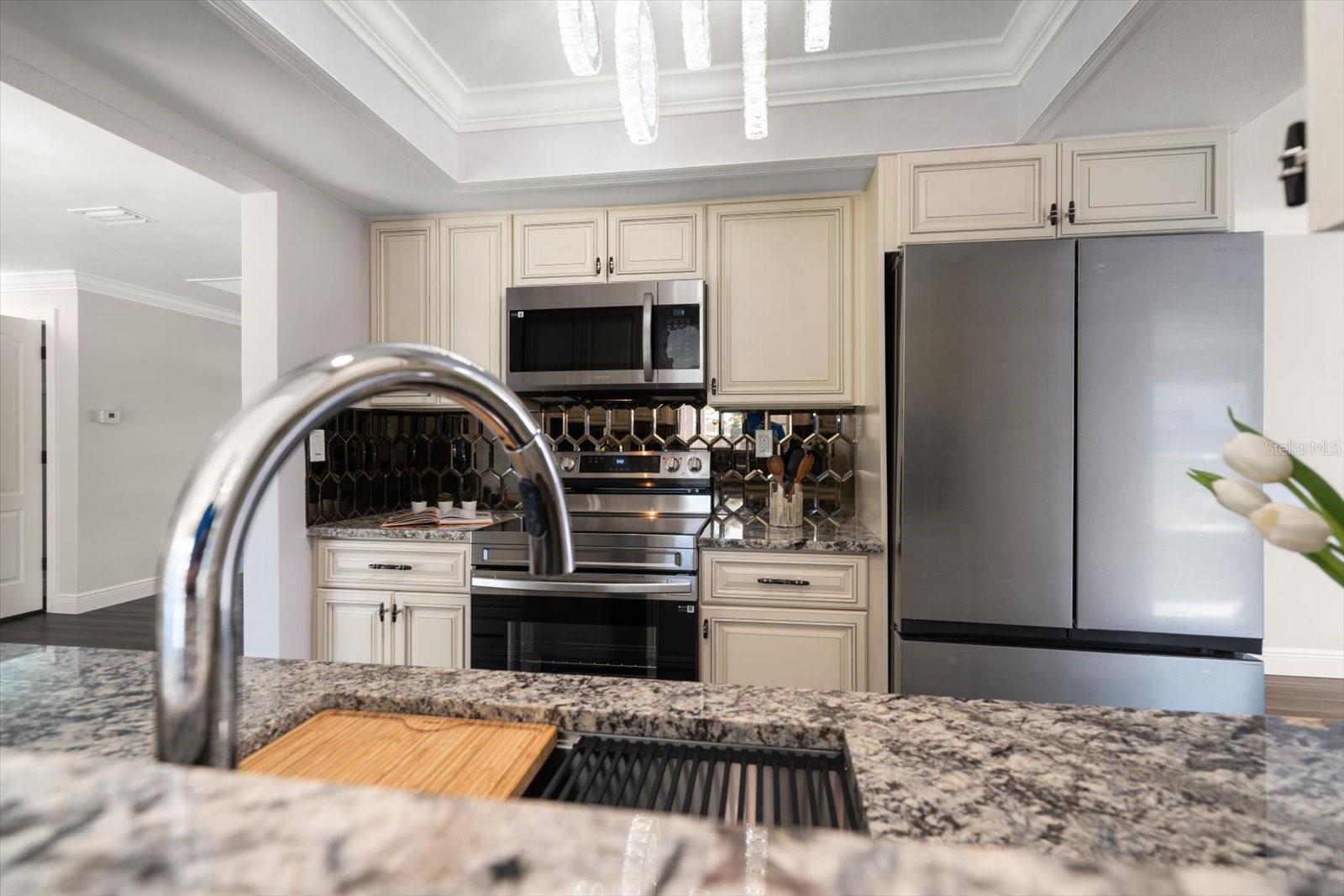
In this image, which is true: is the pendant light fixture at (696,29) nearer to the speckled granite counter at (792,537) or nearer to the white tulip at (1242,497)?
the white tulip at (1242,497)

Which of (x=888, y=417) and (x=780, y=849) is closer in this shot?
(x=780, y=849)

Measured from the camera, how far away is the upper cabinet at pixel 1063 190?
215 cm

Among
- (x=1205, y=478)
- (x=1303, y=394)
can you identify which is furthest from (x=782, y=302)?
(x=1303, y=394)

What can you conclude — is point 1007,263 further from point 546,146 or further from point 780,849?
point 780,849

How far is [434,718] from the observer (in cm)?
84

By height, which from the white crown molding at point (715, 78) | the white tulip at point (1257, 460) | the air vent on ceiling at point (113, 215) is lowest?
the white tulip at point (1257, 460)

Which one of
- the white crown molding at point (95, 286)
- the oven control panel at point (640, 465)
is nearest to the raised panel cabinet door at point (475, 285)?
the oven control panel at point (640, 465)

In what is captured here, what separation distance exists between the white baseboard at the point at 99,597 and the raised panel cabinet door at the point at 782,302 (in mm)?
4559

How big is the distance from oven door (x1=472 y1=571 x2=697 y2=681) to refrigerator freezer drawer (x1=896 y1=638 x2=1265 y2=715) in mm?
838

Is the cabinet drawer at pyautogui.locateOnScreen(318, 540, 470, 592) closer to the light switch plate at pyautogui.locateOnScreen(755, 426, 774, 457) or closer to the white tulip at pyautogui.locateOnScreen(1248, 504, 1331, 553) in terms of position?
the light switch plate at pyautogui.locateOnScreen(755, 426, 774, 457)

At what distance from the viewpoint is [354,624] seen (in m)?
2.65

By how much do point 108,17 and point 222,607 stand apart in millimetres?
1915

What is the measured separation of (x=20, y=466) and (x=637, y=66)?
5.44 m

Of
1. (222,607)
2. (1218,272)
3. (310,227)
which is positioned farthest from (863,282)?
(222,607)
